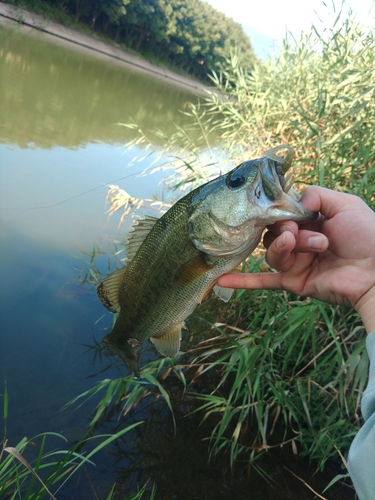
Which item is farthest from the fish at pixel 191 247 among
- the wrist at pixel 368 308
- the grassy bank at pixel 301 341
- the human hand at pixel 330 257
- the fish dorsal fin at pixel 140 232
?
the grassy bank at pixel 301 341

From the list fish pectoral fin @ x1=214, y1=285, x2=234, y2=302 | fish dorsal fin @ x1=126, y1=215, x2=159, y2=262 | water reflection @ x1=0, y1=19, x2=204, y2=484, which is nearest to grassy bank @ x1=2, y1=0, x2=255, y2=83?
water reflection @ x1=0, y1=19, x2=204, y2=484

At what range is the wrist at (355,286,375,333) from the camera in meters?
1.87

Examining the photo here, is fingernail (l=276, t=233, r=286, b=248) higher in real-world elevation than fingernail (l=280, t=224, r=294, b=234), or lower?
lower

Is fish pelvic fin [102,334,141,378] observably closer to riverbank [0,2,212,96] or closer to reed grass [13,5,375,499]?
reed grass [13,5,375,499]

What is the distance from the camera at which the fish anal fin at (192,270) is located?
6.91 ft

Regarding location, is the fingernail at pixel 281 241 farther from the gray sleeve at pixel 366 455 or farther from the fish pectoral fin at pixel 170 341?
the fish pectoral fin at pixel 170 341

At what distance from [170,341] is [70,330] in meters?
2.93

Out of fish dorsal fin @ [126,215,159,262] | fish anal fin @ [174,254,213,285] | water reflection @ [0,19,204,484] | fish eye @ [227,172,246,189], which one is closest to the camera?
fish eye @ [227,172,246,189]

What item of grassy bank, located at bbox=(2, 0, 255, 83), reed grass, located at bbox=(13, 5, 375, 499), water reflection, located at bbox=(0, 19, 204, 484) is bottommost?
water reflection, located at bbox=(0, 19, 204, 484)

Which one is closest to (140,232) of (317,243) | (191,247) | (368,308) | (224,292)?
(191,247)

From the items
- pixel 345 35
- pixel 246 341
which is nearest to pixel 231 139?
pixel 345 35

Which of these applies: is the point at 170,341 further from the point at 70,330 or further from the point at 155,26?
the point at 155,26

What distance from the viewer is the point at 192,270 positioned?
2.14m

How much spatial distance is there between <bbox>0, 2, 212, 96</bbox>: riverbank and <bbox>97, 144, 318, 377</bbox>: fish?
88.2 feet
